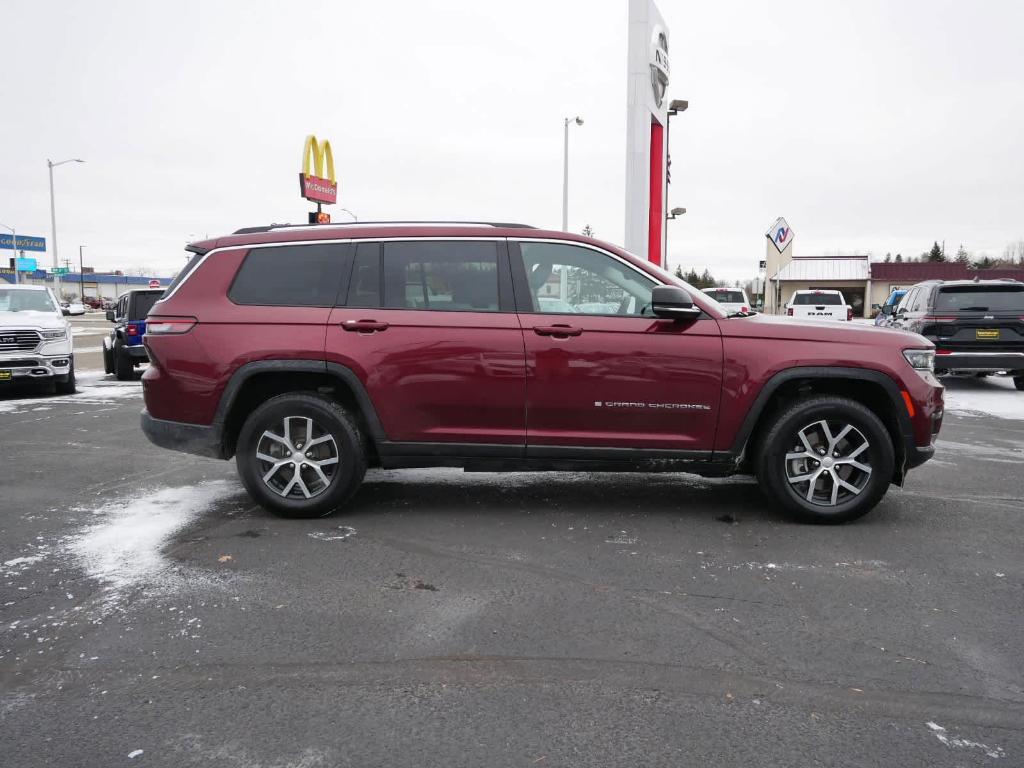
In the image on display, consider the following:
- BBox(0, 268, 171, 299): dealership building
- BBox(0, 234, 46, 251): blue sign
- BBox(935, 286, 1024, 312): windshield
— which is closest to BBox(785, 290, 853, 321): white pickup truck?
BBox(935, 286, 1024, 312): windshield

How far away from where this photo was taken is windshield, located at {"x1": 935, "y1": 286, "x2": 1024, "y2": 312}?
12.6 m

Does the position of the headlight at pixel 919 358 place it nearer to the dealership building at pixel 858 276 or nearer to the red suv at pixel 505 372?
the red suv at pixel 505 372

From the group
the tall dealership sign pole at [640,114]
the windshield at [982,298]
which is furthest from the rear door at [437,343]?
the tall dealership sign pole at [640,114]

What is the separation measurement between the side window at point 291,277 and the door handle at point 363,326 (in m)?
0.24

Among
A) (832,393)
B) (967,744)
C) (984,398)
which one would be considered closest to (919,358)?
(832,393)

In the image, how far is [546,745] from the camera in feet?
8.55

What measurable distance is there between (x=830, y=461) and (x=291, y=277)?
377 cm

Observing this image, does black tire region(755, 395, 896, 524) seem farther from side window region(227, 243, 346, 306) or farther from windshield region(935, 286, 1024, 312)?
windshield region(935, 286, 1024, 312)

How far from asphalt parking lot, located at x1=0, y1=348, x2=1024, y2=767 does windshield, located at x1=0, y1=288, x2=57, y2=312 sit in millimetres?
8983

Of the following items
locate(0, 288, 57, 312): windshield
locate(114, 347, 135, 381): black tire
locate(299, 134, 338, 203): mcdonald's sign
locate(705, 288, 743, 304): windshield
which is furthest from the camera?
locate(705, 288, 743, 304): windshield

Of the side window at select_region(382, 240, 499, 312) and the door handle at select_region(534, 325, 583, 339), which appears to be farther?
the side window at select_region(382, 240, 499, 312)

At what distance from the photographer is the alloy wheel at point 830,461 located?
5137 millimetres

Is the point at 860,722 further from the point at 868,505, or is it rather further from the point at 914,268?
the point at 914,268

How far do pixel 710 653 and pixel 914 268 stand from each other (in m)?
72.7
